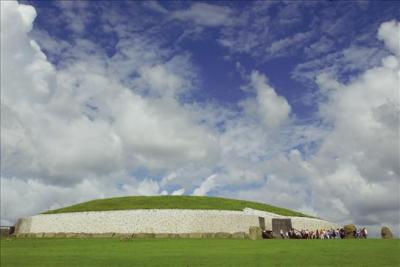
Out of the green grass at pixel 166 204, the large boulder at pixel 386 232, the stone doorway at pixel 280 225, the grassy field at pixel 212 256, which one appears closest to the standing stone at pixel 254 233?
the grassy field at pixel 212 256

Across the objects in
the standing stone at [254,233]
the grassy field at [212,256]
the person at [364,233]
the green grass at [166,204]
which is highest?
the green grass at [166,204]

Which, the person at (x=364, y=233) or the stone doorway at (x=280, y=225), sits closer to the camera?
the person at (x=364, y=233)

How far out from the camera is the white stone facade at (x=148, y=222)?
56.1 meters

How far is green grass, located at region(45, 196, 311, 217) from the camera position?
199 ft

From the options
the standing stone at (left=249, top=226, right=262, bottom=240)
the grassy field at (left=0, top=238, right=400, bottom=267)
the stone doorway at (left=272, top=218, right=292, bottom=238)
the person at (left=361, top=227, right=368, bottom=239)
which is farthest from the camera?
the stone doorway at (left=272, top=218, right=292, bottom=238)

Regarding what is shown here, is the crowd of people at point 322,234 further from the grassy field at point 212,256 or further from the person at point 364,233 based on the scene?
the grassy field at point 212,256

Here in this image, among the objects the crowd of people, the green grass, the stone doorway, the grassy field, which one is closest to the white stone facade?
the stone doorway

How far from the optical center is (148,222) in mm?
A: 56438

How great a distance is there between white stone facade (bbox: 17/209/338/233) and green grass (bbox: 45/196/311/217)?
2.67m

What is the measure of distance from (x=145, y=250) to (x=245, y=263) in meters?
9.05

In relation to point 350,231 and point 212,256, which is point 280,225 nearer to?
point 350,231

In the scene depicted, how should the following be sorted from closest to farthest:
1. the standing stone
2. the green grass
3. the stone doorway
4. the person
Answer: the standing stone
the person
the stone doorway
the green grass

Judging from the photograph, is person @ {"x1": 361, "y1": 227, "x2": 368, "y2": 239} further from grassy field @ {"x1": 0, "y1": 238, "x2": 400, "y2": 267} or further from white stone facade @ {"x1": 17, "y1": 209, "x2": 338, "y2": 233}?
grassy field @ {"x1": 0, "y1": 238, "x2": 400, "y2": 267}

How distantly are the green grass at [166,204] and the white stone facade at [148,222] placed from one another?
2665 mm
